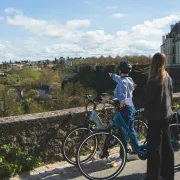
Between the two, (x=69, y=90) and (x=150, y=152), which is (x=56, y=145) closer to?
(x=150, y=152)

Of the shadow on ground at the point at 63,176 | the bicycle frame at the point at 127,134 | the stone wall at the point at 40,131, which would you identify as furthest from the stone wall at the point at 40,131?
the bicycle frame at the point at 127,134

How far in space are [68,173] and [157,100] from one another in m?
1.89

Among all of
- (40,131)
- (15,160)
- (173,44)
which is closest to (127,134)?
(40,131)

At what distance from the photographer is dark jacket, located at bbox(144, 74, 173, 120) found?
423cm

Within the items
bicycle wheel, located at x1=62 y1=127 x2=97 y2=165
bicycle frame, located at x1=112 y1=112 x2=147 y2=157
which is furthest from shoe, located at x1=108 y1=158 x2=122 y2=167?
bicycle wheel, located at x1=62 y1=127 x2=97 y2=165

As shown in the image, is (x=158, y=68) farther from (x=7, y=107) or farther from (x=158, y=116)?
(x=7, y=107)

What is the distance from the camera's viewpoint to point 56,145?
224 inches

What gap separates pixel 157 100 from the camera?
14.0 ft

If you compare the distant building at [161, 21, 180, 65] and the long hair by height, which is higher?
the distant building at [161, 21, 180, 65]

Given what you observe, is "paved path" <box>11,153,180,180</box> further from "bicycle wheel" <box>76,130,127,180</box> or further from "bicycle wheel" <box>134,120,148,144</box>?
"bicycle wheel" <box>134,120,148,144</box>

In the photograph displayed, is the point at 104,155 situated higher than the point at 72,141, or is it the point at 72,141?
the point at 72,141

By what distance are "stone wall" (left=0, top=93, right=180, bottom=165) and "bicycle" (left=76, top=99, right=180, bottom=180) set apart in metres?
0.60

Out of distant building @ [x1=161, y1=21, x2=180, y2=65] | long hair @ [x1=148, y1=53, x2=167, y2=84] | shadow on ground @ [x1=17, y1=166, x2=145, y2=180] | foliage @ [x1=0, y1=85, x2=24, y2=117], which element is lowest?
foliage @ [x1=0, y1=85, x2=24, y2=117]

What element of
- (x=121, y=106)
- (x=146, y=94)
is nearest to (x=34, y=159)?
(x=121, y=106)
